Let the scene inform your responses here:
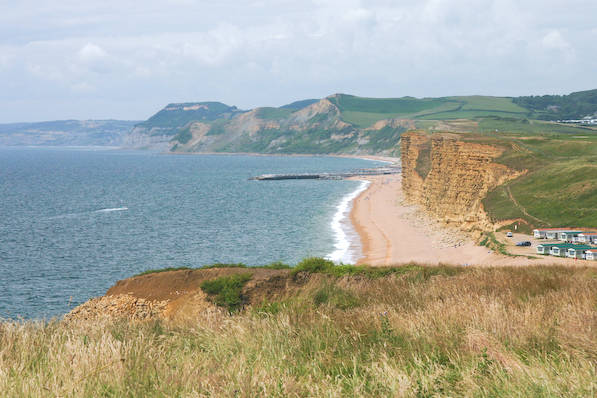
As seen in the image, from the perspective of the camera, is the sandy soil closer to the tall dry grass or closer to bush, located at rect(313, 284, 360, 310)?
bush, located at rect(313, 284, 360, 310)

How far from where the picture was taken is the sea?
39.6 metres

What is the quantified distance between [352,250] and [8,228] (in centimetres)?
4351

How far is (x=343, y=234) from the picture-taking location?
192ft

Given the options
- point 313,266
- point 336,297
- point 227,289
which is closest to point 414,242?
point 313,266

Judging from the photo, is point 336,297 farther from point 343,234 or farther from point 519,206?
point 343,234

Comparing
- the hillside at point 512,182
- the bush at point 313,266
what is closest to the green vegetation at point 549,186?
the hillside at point 512,182

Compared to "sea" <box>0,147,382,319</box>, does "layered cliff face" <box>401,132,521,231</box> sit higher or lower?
higher

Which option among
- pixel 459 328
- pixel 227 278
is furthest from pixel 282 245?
pixel 459 328

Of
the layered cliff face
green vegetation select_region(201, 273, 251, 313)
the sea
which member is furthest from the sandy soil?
green vegetation select_region(201, 273, 251, 313)

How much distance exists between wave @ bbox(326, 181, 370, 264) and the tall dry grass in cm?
2620

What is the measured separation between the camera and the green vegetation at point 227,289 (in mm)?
20375

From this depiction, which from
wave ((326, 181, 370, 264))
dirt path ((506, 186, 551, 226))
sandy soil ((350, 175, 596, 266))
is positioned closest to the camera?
sandy soil ((350, 175, 596, 266))

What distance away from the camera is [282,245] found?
5234cm

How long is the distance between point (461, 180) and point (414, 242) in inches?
465
